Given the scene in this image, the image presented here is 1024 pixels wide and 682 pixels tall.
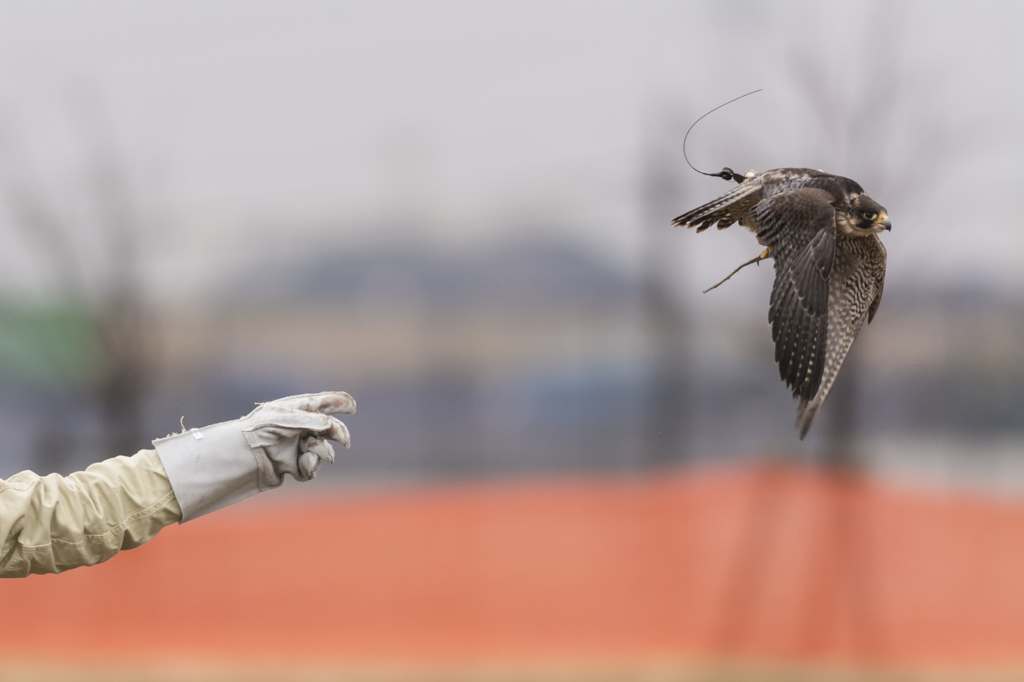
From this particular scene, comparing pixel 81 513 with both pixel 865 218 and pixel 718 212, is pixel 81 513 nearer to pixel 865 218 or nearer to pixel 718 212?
pixel 718 212

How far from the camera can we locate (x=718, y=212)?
7.45 ft

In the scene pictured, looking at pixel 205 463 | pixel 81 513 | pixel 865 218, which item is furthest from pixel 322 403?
pixel 865 218

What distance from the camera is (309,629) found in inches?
243

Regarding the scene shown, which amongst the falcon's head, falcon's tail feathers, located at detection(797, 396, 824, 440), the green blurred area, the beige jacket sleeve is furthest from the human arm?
the green blurred area

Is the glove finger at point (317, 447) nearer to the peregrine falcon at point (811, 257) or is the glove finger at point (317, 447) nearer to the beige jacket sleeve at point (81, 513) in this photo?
the beige jacket sleeve at point (81, 513)

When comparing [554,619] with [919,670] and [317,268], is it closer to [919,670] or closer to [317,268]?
[919,670]

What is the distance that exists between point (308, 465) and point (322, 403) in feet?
0.43

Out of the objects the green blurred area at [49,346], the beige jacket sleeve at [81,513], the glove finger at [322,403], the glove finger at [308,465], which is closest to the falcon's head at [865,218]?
the glove finger at [322,403]

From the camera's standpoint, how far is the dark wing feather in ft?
6.47

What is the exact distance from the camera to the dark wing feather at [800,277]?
197 cm

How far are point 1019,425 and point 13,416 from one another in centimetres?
1322

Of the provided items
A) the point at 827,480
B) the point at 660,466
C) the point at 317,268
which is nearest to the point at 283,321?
the point at 317,268

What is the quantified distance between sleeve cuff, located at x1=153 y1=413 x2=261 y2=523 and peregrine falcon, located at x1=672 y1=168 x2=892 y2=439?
1.15 metres

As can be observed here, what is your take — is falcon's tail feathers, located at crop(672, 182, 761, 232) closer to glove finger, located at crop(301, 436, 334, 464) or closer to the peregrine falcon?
the peregrine falcon
